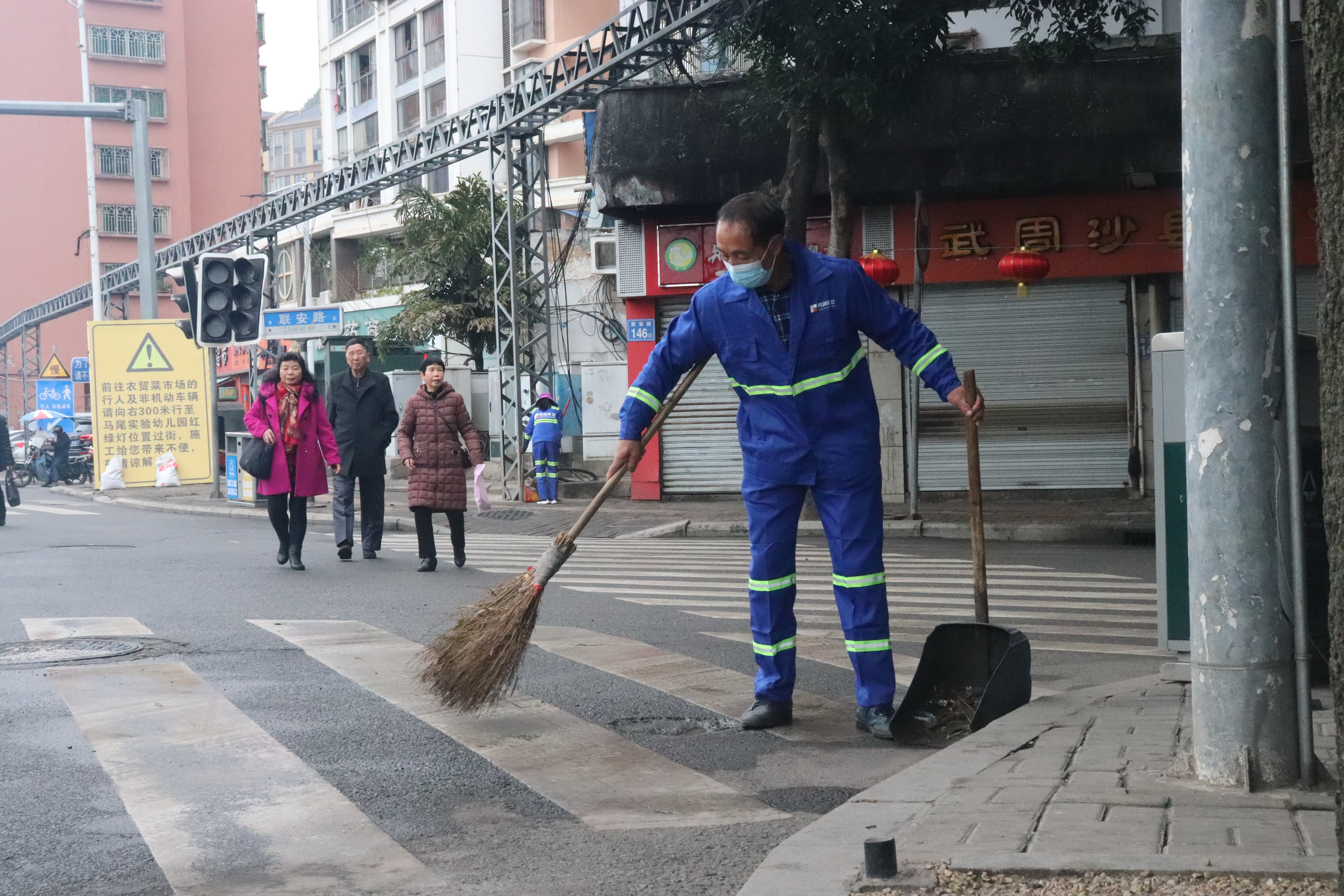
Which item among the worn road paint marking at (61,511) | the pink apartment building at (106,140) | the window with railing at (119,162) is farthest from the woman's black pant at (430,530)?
the window with railing at (119,162)

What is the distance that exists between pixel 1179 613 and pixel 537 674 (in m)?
2.82

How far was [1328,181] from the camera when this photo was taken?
249 cm

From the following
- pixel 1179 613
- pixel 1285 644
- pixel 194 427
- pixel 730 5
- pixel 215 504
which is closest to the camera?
pixel 1285 644

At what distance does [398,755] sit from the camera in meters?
5.15

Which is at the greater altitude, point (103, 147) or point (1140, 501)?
point (103, 147)

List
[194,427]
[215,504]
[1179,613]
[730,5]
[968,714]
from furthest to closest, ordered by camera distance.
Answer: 1. [194,427]
2. [215,504]
3. [730,5]
4. [1179,613]
5. [968,714]

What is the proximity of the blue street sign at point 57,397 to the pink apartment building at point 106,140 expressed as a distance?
1932cm

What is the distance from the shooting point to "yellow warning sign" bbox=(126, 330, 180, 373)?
26.0 metres

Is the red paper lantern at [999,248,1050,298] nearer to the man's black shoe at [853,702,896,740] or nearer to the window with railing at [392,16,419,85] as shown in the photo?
the man's black shoe at [853,702,896,740]

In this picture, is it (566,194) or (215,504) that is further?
(566,194)

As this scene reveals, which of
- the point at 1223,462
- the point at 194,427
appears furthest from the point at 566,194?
the point at 1223,462

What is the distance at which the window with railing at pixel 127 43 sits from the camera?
61.3 m

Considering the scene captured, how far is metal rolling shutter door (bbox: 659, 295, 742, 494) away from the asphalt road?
36.6 feet

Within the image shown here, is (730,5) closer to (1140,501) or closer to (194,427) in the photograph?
(1140,501)
